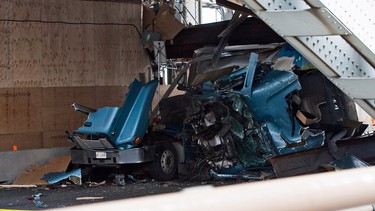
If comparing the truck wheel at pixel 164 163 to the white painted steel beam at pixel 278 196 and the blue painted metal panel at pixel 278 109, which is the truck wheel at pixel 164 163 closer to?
the blue painted metal panel at pixel 278 109

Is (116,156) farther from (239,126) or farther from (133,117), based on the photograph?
(239,126)

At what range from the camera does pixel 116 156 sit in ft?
42.4

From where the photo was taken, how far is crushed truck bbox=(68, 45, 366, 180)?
1202cm

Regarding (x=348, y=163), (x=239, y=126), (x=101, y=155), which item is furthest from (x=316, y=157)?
(x=101, y=155)

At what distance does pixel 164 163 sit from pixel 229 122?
198 centimetres

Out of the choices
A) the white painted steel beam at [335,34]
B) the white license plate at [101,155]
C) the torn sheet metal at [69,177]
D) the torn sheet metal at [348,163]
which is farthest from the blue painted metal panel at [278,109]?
the torn sheet metal at [69,177]

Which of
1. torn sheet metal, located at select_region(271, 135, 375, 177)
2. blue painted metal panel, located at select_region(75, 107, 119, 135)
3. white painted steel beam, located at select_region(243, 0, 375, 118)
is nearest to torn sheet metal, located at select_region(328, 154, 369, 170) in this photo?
torn sheet metal, located at select_region(271, 135, 375, 177)

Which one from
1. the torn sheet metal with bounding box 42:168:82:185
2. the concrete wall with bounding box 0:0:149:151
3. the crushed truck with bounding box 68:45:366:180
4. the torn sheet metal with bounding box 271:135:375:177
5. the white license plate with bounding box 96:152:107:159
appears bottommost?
the torn sheet metal with bounding box 42:168:82:185

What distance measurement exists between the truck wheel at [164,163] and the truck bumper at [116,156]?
0.17 m

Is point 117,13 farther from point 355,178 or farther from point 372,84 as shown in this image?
point 355,178

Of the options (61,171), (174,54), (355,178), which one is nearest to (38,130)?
(61,171)

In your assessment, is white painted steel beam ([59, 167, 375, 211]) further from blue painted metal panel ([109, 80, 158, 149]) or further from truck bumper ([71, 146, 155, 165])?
blue painted metal panel ([109, 80, 158, 149])

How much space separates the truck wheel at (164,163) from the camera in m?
13.4

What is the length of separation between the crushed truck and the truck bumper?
2 centimetres
